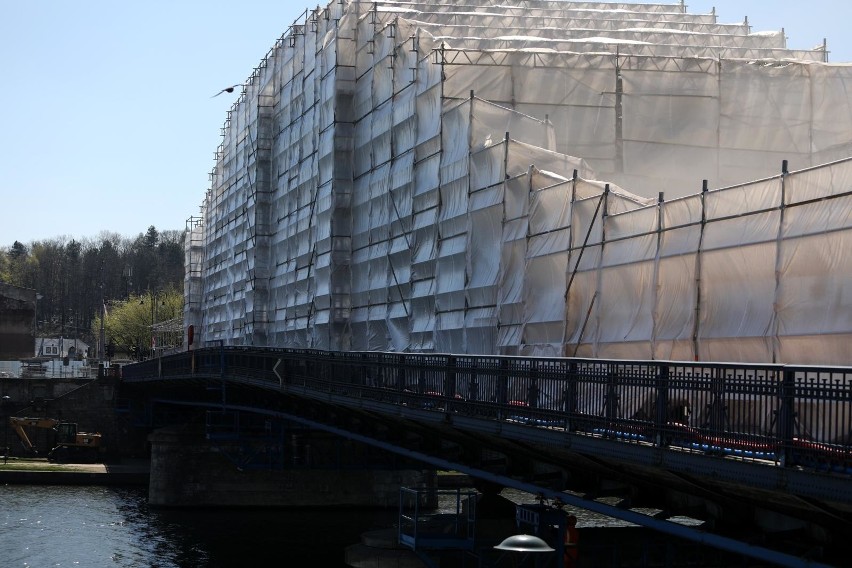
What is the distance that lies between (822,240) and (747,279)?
10.3 feet

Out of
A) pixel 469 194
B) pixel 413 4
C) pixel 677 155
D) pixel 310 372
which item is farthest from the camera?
pixel 413 4

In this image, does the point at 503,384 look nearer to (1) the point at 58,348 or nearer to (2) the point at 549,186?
(2) the point at 549,186

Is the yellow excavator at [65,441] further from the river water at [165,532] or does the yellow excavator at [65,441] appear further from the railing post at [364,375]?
the railing post at [364,375]

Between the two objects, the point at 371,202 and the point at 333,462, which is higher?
the point at 371,202

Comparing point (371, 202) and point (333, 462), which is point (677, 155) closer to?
point (371, 202)

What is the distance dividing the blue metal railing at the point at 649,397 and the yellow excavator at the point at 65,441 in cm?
4581

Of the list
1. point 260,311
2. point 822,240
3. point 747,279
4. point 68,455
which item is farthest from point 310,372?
point 68,455

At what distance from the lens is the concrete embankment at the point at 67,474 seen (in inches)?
2662

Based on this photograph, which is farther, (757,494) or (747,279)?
(747,279)

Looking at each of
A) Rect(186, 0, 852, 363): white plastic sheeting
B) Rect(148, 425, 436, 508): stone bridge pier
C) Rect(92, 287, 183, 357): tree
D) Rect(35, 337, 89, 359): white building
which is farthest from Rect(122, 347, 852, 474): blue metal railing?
Rect(35, 337, 89, 359): white building

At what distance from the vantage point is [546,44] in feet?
170

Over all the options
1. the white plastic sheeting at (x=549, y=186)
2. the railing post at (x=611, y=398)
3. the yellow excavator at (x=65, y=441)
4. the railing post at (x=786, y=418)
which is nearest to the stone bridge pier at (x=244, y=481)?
the white plastic sheeting at (x=549, y=186)

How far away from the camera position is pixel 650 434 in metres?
18.1

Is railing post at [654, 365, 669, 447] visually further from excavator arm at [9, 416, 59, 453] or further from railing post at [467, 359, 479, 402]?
excavator arm at [9, 416, 59, 453]
